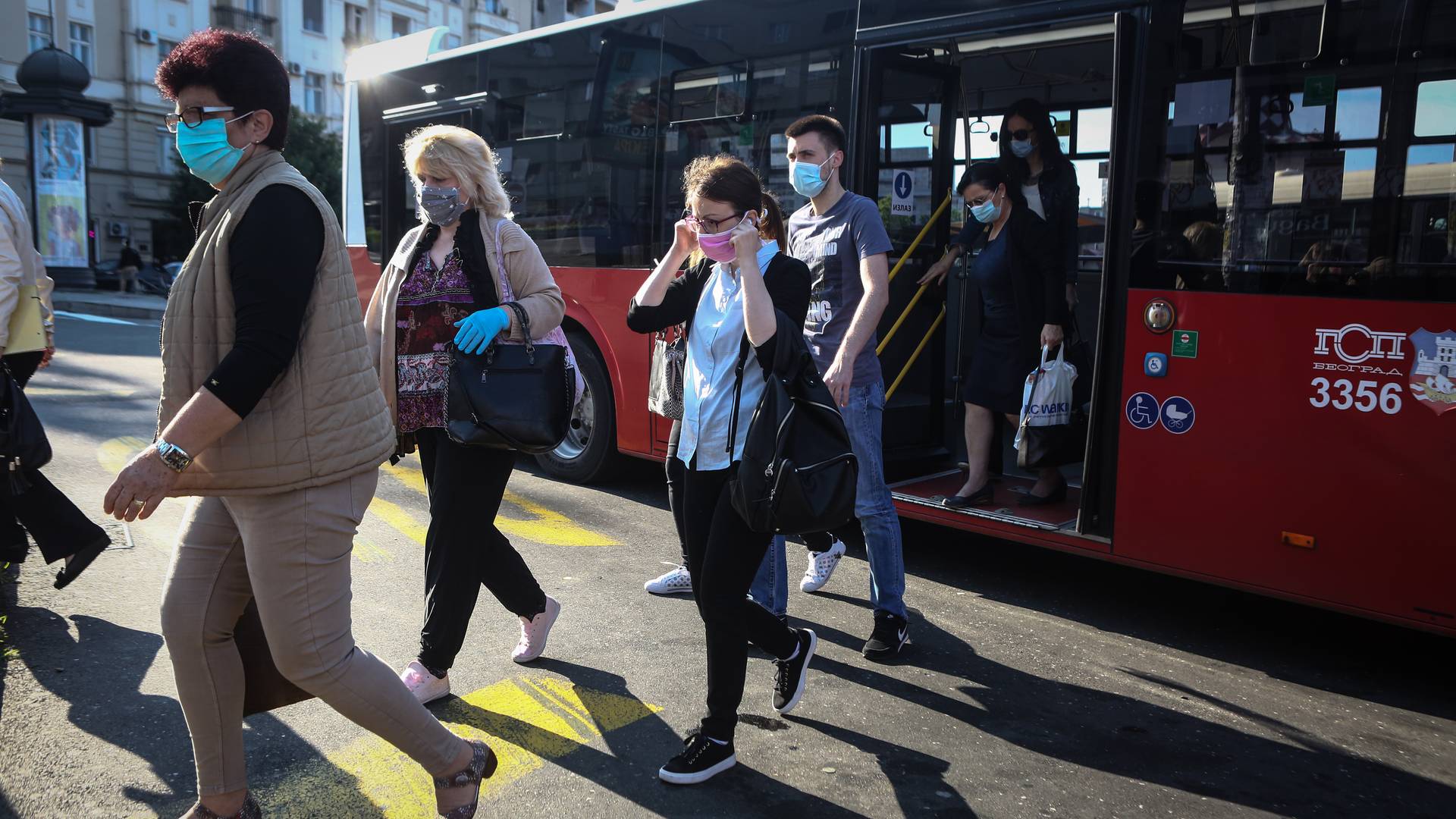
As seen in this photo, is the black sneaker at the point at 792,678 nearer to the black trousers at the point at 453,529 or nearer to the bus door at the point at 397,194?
the black trousers at the point at 453,529

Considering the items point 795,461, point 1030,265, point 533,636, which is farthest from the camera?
point 1030,265

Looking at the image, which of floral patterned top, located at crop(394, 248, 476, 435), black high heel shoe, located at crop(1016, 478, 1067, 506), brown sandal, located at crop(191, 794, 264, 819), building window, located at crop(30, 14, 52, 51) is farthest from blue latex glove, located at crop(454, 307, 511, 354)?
building window, located at crop(30, 14, 52, 51)

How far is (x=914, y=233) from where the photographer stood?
20.5 ft

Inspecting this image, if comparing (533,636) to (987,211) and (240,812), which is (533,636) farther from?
(987,211)

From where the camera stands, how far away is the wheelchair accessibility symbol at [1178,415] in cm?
453

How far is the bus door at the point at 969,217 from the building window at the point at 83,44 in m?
42.2

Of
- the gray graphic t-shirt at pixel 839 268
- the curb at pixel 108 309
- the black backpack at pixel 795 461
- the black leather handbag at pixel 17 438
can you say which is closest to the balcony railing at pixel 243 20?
the curb at pixel 108 309

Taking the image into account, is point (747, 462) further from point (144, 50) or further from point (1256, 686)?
point (144, 50)

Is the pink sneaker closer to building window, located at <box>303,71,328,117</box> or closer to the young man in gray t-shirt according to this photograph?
the young man in gray t-shirt

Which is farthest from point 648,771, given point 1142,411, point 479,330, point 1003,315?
point 1003,315

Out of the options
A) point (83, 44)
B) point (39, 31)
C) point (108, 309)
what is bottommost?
point (108, 309)

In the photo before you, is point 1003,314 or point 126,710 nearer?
point 126,710

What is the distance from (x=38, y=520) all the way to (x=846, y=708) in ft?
10.7

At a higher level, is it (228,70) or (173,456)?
(228,70)
